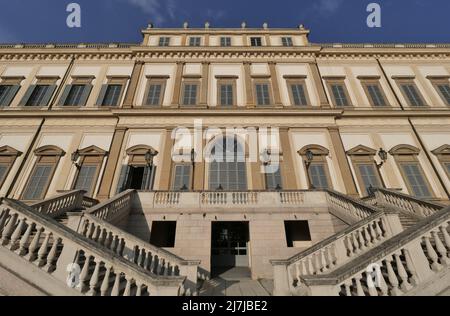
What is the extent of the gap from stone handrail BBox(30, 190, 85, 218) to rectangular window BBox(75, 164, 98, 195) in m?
2.19

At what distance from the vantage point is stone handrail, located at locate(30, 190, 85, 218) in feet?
25.8

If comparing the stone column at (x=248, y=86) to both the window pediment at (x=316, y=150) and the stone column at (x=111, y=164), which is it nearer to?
the window pediment at (x=316, y=150)

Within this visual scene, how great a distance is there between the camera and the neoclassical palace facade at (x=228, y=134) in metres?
9.77

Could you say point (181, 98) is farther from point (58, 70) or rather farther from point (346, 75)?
point (346, 75)

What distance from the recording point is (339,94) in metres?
16.1

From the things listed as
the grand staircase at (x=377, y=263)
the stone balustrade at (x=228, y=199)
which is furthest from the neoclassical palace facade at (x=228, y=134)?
the grand staircase at (x=377, y=263)

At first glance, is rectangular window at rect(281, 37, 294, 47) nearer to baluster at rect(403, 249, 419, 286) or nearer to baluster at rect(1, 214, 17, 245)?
baluster at rect(403, 249, 419, 286)

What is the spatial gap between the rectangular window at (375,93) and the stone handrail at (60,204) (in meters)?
18.8

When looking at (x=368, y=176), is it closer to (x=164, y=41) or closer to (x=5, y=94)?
(x=164, y=41)

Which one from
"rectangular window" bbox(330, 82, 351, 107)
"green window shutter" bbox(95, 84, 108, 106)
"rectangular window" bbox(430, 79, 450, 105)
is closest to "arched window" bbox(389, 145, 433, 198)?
"rectangular window" bbox(330, 82, 351, 107)

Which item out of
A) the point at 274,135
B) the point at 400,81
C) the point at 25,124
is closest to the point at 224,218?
the point at 274,135

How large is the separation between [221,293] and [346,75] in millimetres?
17640

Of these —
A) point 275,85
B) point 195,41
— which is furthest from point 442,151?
point 195,41

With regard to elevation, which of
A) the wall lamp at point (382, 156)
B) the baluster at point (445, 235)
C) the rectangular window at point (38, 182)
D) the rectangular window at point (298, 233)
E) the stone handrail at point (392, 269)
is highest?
the wall lamp at point (382, 156)
